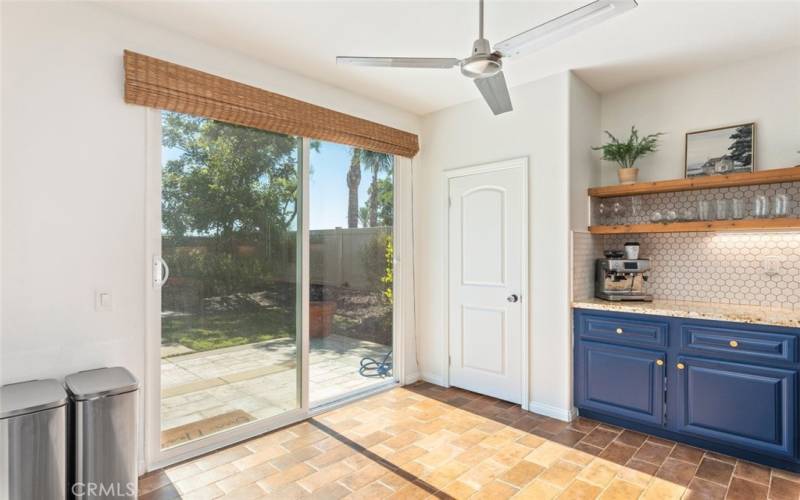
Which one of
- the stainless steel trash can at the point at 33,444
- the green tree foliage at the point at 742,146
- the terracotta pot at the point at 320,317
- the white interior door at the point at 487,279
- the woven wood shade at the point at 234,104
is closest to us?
the stainless steel trash can at the point at 33,444

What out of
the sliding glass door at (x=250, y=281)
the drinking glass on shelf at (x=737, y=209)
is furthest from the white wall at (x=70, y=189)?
the drinking glass on shelf at (x=737, y=209)

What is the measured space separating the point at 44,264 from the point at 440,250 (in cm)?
307

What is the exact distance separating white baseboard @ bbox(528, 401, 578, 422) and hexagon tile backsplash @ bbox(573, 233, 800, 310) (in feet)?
3.07

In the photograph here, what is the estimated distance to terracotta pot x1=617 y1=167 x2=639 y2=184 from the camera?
339 cm

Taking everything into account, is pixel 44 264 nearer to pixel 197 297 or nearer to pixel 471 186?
pixel 197 297

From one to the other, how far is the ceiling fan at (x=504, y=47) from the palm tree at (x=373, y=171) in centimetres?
181

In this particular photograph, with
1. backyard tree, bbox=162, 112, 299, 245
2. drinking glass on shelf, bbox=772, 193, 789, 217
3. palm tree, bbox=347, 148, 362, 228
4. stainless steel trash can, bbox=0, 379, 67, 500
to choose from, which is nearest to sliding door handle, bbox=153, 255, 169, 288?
backyard tree, bbox=162, 112, 299, 245

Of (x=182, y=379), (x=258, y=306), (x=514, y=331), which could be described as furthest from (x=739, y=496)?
(x=182, y=379)

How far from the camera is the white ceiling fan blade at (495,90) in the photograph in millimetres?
2198

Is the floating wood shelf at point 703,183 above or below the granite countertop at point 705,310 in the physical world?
above

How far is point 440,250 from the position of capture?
4.27 metres

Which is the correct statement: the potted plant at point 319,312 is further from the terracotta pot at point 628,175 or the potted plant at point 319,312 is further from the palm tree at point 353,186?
the terracotta pot at point 628,175

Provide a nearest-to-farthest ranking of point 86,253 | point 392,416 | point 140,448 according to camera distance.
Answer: point 86,253 < point 140,448 < point 392,416

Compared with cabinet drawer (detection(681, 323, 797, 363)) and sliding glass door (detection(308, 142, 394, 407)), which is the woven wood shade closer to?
sliding glass door (detection(308, 142, 394, 407))
